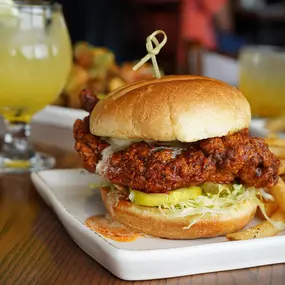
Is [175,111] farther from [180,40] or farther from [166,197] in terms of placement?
[180,40]

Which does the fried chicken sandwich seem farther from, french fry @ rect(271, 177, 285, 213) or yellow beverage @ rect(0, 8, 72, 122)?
yellow beverage @ rect(0, 8, 72, 122)

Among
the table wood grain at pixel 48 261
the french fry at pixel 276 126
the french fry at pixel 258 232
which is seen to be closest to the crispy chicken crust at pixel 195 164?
the french fry at pixel 258 232

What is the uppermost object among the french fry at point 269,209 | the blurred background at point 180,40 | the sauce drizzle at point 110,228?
the sauce drizzle at point 110,228

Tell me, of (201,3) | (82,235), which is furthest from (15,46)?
(201,3)

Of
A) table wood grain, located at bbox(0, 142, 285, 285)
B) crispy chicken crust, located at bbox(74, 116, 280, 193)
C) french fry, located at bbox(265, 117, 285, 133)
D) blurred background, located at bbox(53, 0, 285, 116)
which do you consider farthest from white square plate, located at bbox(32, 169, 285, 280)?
blurred background, located at bbox(53, 0, 285, 116)

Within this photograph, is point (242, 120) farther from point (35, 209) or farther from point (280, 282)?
point (35, 209)

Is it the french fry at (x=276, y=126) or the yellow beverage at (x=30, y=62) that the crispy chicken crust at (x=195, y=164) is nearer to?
the yellow beverage at (x=30, y=62)
